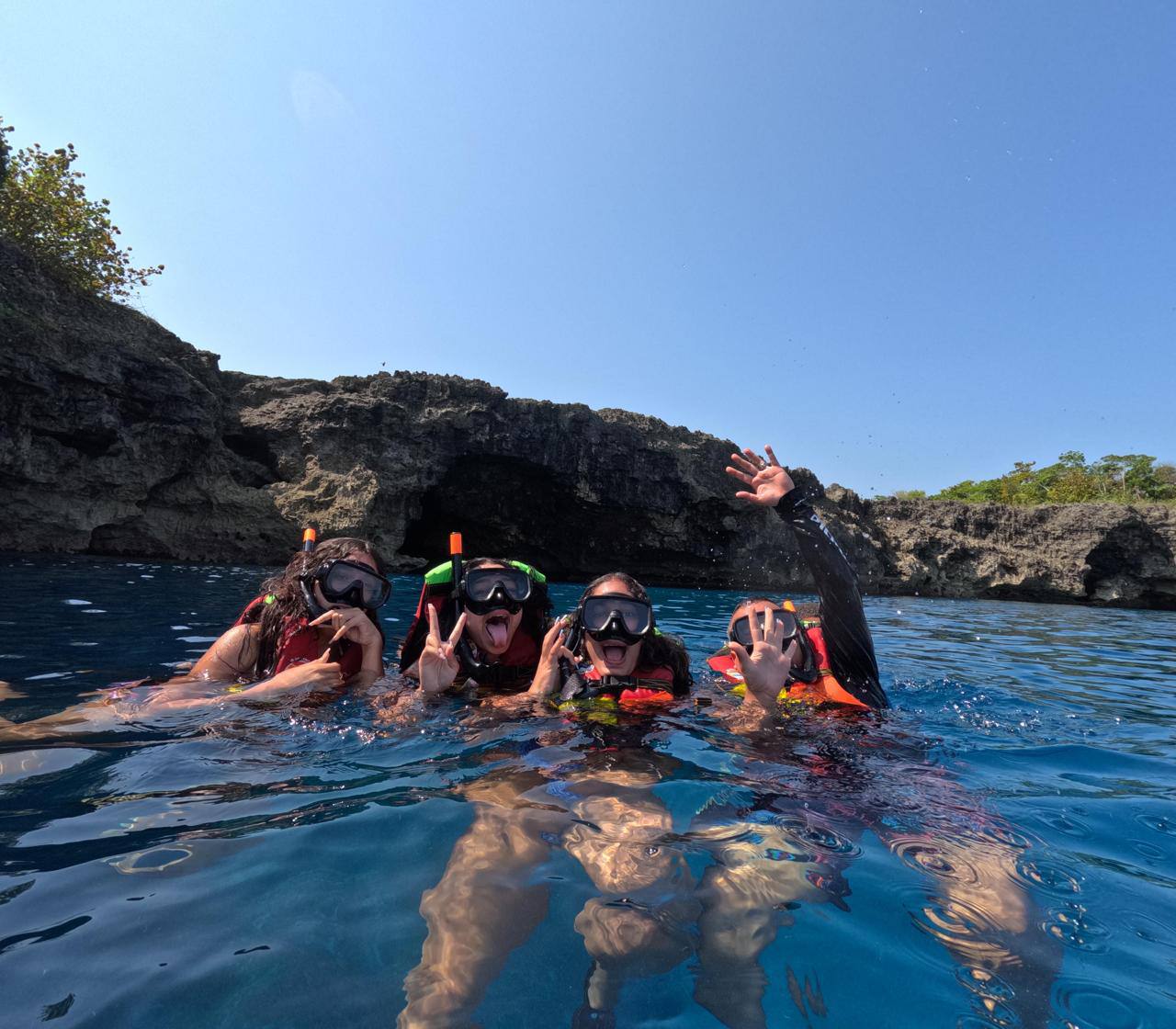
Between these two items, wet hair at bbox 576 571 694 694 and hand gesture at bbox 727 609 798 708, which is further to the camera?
wet hair at bbox 576 571 694 694

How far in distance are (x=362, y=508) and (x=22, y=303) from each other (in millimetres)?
7564

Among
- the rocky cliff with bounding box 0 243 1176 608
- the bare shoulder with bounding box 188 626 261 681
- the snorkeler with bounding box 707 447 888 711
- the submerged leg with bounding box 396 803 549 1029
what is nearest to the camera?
the submerged leg with bounding box 396 803 549 1029

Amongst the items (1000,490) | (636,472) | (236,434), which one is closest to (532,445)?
(636,472)

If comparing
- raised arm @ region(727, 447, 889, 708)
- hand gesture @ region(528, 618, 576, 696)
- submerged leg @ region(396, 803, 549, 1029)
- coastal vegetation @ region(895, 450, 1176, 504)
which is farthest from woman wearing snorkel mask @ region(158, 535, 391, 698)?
coastal vegetation @ region(895, 450, 1176, 504)

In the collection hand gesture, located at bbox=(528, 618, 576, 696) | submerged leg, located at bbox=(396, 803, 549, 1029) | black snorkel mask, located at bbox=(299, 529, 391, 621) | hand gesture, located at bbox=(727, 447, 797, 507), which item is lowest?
submerged leg, located at bbox=(396, 803, 549, 1029)

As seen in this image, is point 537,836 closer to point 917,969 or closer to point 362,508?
point 917,969

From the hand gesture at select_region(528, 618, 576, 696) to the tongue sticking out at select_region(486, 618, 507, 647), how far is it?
543 millimetres

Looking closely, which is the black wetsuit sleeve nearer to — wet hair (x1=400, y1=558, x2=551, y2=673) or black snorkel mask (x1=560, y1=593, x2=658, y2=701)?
black snorkel mask (x1=560, y1=593, x2=658, y2=701)

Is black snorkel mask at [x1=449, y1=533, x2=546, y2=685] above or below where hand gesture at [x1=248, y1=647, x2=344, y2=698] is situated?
above

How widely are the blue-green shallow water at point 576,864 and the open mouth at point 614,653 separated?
34 cm

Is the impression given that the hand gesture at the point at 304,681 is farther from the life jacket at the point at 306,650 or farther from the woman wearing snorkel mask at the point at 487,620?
the woman wearing snorkel mask at the point at 487,620

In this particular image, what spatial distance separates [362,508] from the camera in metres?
14.9

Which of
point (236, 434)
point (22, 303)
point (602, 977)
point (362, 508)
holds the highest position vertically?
point (22, 303)

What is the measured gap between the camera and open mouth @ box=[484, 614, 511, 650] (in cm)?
358
